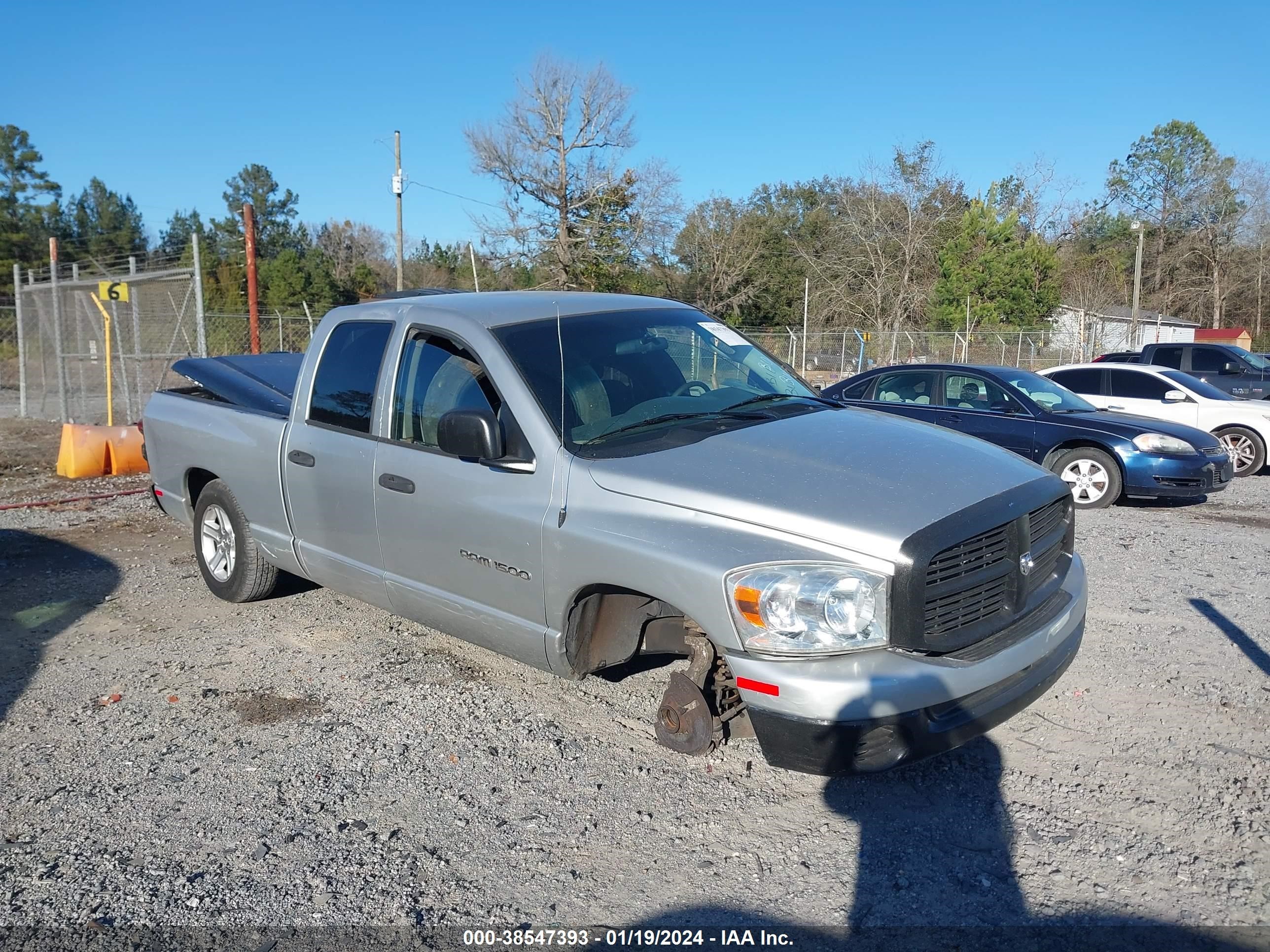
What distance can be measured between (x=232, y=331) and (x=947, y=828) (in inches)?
889

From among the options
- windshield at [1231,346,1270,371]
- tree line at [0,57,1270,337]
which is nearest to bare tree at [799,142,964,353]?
tree line at [0,57,1270,337]

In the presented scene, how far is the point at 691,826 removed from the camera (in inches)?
141

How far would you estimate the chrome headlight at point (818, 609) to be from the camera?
321cm

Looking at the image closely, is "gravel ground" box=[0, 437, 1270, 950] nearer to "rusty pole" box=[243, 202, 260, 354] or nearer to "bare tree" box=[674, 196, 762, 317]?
"rusty pole" box=[243, 202, 260, 354]

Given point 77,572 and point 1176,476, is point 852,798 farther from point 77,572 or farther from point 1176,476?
point 1176,476

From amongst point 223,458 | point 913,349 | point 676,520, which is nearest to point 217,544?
point 223,458

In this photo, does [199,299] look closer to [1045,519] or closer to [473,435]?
[473,435]

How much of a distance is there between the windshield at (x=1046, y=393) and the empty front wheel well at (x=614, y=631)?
751 cm

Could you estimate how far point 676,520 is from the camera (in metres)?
3.51

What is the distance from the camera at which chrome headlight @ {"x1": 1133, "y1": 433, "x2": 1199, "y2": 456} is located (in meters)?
9.58

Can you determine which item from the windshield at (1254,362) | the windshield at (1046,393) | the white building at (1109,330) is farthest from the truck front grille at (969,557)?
the white building at (1109,330)

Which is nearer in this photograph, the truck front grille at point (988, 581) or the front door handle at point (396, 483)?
the truck front grille at point (988, 581)

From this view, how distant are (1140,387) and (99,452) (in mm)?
12694

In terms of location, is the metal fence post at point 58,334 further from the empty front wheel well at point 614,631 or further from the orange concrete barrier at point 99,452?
the empty front wheel well at point 614,631
